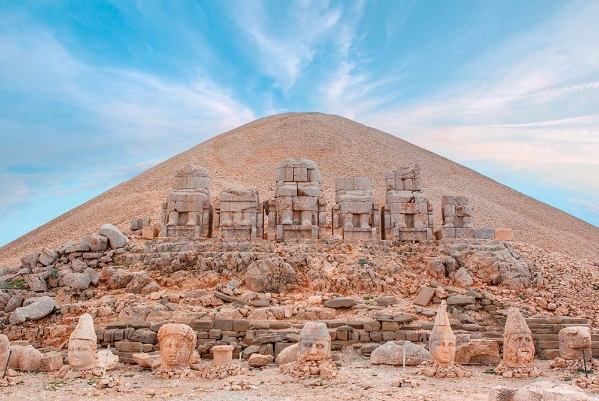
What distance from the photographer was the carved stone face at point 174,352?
10242 millimetres

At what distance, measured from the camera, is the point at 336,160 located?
45438 mm

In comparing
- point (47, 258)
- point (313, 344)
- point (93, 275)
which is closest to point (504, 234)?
point (313, 344)

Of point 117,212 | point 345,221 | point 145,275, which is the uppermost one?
point 117,212

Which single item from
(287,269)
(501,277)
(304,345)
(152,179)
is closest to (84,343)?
(304,345)

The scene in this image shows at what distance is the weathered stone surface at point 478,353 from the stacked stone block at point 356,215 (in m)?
6.16

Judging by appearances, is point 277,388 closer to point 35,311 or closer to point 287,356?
point 287,356

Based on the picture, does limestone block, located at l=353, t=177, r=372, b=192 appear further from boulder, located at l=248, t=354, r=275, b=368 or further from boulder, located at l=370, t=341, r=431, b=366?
boulder, located at l=248, t=354, r=275, b=368

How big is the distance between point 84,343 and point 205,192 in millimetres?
8517

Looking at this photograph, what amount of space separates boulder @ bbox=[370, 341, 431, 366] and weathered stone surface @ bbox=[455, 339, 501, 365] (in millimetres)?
769

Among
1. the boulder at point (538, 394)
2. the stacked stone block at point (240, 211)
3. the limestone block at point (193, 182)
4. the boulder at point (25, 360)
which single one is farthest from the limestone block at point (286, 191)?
the boulder at point (538, 394)

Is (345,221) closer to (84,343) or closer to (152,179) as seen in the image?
(84,343)

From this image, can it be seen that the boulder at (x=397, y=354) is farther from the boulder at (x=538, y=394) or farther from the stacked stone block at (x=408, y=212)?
the stacked stone block at (x=408, y=212)

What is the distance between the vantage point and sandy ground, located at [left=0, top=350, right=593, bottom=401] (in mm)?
8742

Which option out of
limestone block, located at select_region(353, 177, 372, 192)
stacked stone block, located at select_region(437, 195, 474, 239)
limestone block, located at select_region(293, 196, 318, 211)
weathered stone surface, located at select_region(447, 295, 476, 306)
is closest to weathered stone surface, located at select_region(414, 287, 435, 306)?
weathered stone surface, located at select_region(447, 295, 476, 306)
